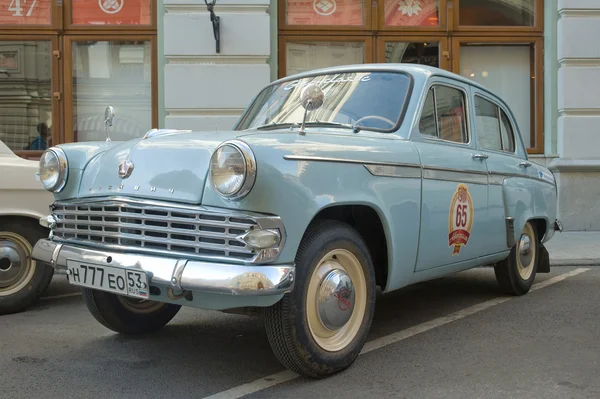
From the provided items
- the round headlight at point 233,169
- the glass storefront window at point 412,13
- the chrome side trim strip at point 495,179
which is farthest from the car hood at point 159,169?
the glass storefront window at point 412,13

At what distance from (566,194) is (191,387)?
8.64 m

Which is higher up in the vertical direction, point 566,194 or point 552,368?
point 566,194

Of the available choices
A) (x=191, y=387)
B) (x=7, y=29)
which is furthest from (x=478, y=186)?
(x=7, y=29)

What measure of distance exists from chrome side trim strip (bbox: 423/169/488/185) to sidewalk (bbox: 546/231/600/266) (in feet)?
11.1

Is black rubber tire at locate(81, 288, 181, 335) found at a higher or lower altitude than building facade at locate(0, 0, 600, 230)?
lower

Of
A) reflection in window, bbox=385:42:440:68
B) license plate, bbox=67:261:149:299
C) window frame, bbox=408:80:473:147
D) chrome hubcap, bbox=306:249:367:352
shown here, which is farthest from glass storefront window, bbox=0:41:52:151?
chrome hubcap, bbox=306:249:367:352

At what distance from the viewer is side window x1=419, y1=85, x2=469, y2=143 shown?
4343 mm

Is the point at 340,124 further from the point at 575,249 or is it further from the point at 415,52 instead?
the point at 415,52

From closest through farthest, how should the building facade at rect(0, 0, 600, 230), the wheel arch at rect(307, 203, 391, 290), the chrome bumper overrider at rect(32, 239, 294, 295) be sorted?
1. the chrome bumper overrider at rect(32, 239, 294, 295)
2. the wheel arch at rect(307, 203, 391, 290)
3. the building facade at rect(0, 0, 600, 230)

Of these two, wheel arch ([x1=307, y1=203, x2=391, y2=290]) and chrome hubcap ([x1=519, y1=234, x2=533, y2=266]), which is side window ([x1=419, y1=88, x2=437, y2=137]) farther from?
chrome hubcap ([x1=519, y1=234, x2=533, y2=266])

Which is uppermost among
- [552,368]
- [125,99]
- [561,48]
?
[561,48]

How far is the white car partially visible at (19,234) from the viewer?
4.94 meters

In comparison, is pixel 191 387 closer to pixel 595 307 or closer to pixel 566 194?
pixel 595 307

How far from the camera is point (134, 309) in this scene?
13.8ft
